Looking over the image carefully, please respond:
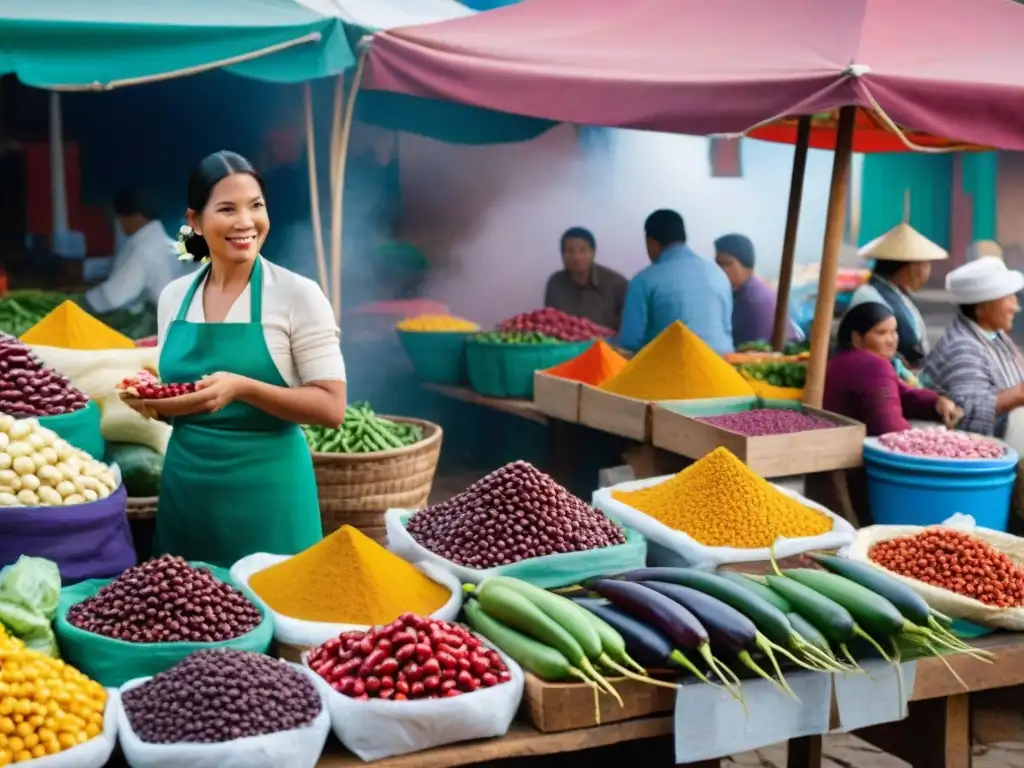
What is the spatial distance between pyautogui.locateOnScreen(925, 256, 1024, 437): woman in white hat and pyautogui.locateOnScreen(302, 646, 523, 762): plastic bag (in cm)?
359

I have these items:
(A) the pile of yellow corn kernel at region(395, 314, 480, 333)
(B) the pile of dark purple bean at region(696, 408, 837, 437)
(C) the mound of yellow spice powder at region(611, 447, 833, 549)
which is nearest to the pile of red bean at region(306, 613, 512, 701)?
(C) the mound of yellow spice powder at region(611, 447, 833, 549)

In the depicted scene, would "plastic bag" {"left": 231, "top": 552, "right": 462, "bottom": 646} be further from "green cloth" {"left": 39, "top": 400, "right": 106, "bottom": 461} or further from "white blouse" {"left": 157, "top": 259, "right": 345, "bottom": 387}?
"green cloth" {"left": 39, "top": 400, "right": 106, "bottom": 461}

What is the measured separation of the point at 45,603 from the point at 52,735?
1.57 feet

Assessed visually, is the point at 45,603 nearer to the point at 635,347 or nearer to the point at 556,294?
the point at 635,347

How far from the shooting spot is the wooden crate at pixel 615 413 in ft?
16.4

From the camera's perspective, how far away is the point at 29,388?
321 cm

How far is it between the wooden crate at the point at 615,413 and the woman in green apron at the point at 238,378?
213 centimetres

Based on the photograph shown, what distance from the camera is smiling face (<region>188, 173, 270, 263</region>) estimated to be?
9.15ft

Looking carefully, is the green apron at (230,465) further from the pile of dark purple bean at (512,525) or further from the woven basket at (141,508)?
the woven basket at (141,508)

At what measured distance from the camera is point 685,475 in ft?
11.3

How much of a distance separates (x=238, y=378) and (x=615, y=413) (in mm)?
2591

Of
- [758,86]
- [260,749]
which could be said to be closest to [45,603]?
[260,749]

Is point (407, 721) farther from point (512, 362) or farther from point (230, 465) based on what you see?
point (512, 362)

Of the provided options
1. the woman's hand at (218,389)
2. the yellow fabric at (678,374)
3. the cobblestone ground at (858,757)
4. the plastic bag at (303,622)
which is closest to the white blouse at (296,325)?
the woman's hand at (218,389)
